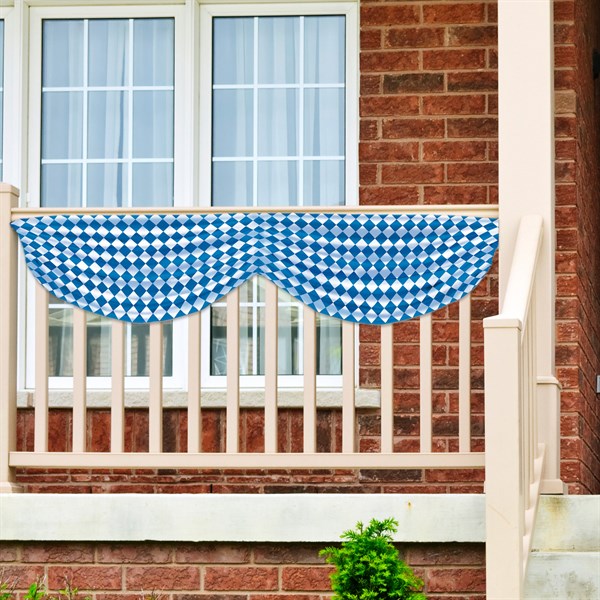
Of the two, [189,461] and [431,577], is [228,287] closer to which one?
[189,461]

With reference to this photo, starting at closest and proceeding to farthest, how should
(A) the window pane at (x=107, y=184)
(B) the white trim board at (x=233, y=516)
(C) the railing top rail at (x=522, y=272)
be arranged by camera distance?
(C) the railing top rail at (x=522, y=272) < (B) the white trim board at (x=233, y=516) < (A) the window pane at (x=107, y=184)

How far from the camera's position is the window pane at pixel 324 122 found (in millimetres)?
8180

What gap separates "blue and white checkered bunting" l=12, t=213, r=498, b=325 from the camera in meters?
6.38

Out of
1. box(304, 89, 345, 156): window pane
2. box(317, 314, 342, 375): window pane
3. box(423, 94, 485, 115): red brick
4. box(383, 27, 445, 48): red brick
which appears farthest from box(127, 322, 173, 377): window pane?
box(383, 27, 445, 48): red brick

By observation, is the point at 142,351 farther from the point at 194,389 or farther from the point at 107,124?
the point at 194,389

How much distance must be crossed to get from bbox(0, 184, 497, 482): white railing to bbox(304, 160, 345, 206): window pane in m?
1.72

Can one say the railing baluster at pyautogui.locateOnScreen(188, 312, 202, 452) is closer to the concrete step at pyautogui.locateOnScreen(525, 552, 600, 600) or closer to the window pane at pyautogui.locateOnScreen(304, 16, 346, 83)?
the concrete step at pyautogui.locateOnScreen(525, 552, 600, 600)

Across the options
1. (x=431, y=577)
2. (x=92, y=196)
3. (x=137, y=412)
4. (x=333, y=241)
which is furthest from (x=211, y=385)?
(x=431, y=577)

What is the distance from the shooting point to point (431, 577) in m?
6.02

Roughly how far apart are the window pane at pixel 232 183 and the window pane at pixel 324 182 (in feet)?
1.07

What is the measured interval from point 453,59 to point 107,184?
2.05m

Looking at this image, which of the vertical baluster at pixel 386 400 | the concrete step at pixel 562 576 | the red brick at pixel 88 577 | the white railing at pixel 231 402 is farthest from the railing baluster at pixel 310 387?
the concrete step at pixel 562 576

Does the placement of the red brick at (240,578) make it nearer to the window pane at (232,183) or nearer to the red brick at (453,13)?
the window pane at (232,183)

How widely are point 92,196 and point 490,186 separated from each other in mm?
2218
